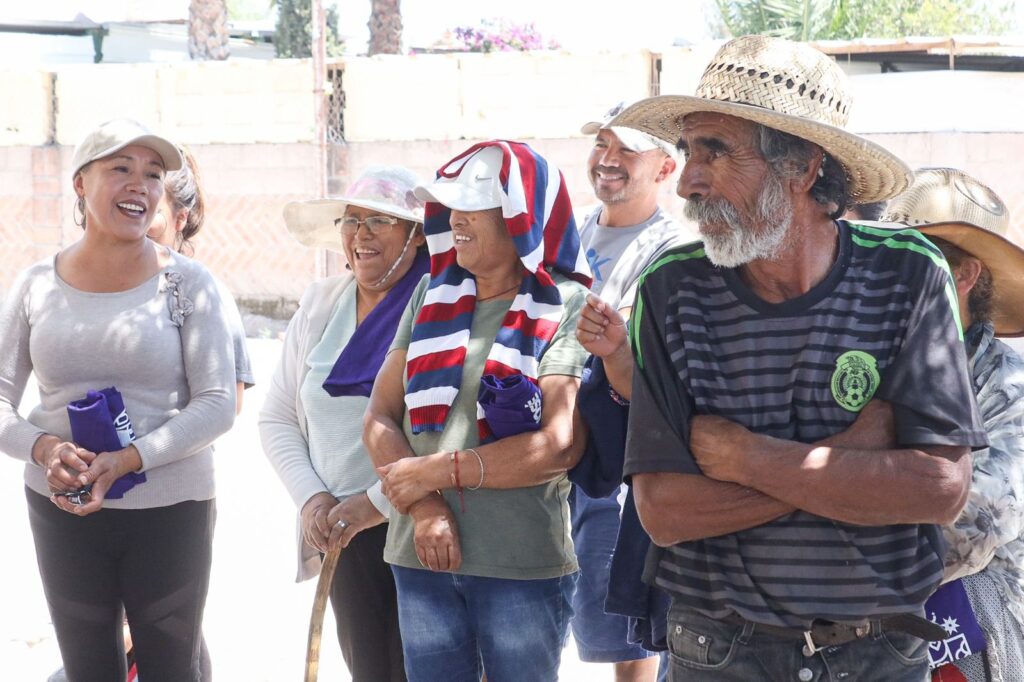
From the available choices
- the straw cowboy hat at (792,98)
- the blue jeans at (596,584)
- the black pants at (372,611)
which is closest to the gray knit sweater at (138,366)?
the black pants at (372,611)

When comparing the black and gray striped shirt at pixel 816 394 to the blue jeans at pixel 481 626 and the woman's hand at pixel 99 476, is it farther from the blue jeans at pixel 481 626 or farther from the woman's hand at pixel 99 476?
the woman's hand at pixel 99 476

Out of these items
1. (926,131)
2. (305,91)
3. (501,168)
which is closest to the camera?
(501,168)

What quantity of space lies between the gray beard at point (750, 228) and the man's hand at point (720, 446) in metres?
0.33

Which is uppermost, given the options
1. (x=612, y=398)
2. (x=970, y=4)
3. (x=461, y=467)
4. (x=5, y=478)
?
(x=970, y=4)

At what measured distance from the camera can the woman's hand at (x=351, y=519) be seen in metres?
3.52

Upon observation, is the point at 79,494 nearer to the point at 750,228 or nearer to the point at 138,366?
the point at 138,366

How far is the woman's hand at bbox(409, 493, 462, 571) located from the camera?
3.02m

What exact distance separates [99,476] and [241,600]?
91.2 inches

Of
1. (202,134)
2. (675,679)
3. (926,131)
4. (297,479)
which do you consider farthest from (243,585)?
(202,134)

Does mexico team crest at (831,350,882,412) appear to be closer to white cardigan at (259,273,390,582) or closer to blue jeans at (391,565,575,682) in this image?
blue jeans at (391,565,575,682)

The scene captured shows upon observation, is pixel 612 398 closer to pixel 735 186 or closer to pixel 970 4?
pixel 735 186

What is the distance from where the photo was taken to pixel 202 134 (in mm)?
15422

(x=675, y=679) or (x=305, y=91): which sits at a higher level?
(x=305, y=91)

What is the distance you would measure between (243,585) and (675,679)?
3836 millimetres
